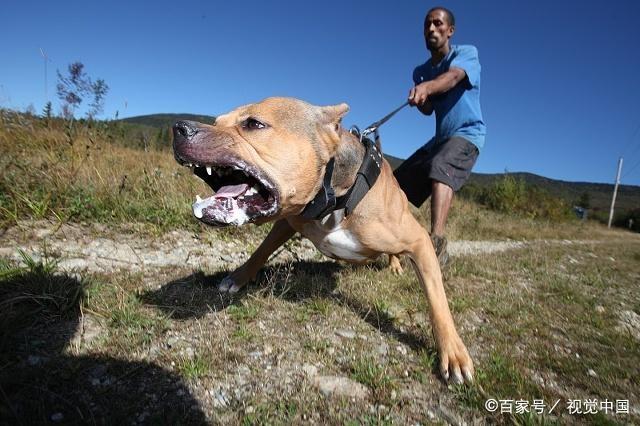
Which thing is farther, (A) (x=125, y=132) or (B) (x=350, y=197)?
(A) (x=125, y=132)

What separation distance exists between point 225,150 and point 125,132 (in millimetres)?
5218

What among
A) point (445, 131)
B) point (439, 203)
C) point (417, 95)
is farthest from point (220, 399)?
point (445, 131)

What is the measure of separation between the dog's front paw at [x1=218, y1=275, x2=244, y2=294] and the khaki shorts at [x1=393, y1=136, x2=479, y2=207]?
2.45 m

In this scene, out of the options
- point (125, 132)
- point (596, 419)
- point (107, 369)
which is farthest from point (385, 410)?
point (125, 132)

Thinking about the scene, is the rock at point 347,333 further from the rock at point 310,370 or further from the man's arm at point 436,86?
the man's arm at point 436,86

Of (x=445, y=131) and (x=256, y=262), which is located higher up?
(x=445, y=131)

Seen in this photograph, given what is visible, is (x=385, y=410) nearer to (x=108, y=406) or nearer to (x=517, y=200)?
(x=108, y=406)

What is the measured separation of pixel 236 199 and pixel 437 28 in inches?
150

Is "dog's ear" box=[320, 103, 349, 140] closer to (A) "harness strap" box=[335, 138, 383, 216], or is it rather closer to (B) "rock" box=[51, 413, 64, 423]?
(A) "harness strap" box=[335, 138, 383, 216]

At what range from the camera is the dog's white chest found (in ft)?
8.59

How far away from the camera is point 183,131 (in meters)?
2.03

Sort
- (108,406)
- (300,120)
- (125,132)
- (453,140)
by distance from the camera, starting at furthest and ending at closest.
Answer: (125,132) → (453,140) → (300,120) → (108,406)

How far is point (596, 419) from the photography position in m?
1.89

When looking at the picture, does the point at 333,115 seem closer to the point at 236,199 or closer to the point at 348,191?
the point at 348,191
